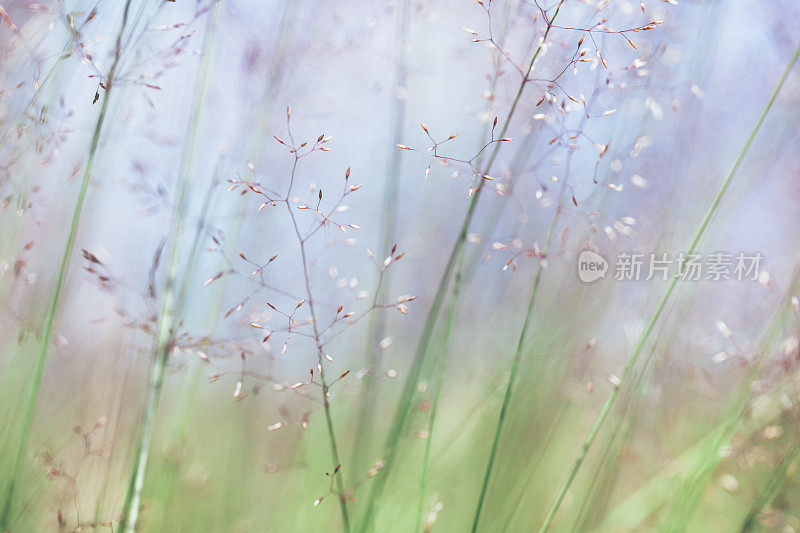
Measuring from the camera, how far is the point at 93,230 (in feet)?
3.59

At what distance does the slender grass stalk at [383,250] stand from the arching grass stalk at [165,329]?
246mm

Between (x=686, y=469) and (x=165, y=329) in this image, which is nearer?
(x=165, y=329)

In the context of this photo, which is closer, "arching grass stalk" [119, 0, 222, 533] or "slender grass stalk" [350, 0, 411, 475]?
"arching grass stalk" [119, 0, 222, 533]

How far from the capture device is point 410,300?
74cm

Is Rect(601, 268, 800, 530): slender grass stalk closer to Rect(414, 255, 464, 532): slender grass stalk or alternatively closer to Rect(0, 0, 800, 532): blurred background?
Rect(0, 0, 800, 532): blurred background

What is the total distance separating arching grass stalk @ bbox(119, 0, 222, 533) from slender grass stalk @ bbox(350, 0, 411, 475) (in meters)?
0.25

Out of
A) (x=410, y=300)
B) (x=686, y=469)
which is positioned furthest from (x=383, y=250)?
(x=686, y=469)

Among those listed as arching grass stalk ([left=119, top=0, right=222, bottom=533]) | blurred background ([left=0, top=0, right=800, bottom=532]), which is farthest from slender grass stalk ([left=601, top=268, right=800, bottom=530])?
arching grass stalk ([left=119, top=0, right=222, bottom=533])

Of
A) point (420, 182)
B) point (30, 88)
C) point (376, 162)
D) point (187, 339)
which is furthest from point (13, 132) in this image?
point (420, 182)

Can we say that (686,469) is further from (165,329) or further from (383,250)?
(165,329)

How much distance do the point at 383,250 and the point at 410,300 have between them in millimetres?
133

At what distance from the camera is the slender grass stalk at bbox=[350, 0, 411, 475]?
82 centimetres

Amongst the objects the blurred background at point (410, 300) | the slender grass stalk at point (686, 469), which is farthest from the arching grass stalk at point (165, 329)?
the slender grass stalk at point (686, 469)

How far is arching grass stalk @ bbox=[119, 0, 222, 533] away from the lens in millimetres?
569
